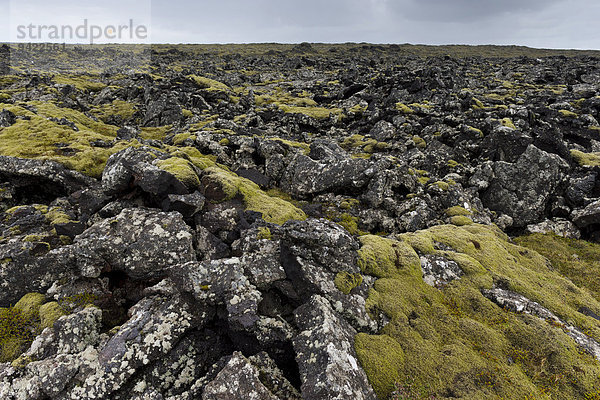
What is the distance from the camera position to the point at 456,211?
19688 mm

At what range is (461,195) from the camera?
20.9 metres

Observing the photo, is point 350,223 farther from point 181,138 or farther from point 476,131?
point 181,138

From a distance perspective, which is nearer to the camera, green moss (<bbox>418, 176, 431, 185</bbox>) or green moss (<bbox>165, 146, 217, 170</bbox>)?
green moss (<bbox>165, 146, 217, 170</bbox>)

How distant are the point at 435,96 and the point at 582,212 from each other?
3011 centimetres

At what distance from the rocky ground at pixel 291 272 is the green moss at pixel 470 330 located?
61mm

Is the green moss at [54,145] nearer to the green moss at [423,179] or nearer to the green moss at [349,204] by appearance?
the green moss at [349,204]

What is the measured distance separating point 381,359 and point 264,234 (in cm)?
616

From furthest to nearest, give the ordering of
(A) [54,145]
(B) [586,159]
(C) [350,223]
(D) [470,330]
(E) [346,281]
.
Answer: (B) [586,159] < (A) [54,145] < (C) [350,223] < (E) [346,281] < (D) [470,330]

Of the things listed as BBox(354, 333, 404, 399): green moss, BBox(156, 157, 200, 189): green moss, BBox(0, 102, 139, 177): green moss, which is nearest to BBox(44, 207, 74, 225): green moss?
BBox(0, 102, 139, 177): green moss

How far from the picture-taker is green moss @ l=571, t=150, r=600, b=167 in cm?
2326

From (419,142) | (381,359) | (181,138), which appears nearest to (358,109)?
(419,142)

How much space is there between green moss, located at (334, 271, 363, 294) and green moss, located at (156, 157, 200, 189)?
976 centimetres

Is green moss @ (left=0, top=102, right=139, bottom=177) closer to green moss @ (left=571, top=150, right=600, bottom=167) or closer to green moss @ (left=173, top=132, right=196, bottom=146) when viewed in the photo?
green moss @ (left=173, top=132, right=196, bottom=146)

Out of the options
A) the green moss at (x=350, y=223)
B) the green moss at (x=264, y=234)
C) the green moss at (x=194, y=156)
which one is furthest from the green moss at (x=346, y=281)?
the green moss at (x=194, y=156)
